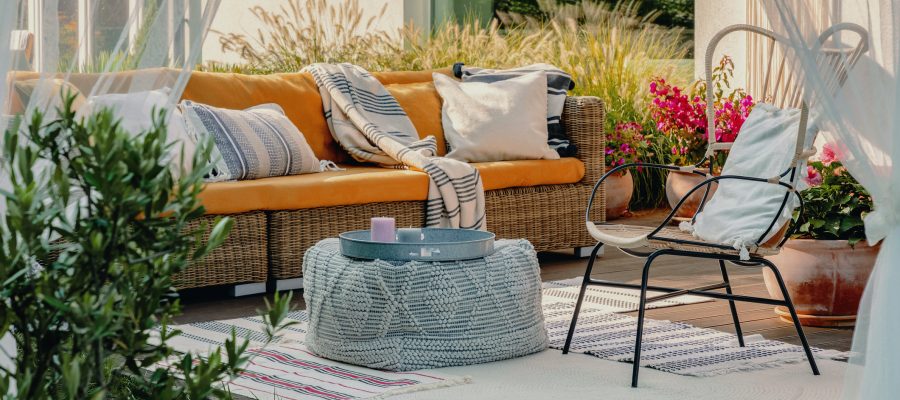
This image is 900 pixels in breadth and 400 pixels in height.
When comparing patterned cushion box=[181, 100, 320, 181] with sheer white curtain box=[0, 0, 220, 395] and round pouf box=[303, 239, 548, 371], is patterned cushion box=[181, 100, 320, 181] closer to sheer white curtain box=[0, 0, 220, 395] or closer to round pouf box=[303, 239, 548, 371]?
round pouf box=[303, 239, 548, 371]

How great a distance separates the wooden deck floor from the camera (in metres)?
3.86

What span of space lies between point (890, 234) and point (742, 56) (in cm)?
609

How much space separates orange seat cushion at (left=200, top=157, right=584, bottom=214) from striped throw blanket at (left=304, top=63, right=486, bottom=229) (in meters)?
0.08

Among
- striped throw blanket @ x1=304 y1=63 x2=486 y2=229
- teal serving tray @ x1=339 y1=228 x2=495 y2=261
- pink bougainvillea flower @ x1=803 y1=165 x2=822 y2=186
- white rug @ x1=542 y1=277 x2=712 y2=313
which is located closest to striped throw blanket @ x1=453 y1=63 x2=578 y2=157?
striped throw blanket @ x1=304 y1=63 x2=486 y2=229

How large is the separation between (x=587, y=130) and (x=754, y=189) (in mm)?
2011

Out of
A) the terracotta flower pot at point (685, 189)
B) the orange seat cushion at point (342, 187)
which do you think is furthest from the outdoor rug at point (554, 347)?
the terracotta flower pot at point (685, 189)

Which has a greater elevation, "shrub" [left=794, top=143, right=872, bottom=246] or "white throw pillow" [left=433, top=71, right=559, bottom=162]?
"white throw pillow" [left=433, top=71, right=559, bottom=162]

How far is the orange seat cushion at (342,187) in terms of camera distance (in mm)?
4277

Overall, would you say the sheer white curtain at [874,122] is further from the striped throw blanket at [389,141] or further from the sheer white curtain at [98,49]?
the striped throw blanket at [389,141]

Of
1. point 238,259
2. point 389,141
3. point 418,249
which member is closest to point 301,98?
point 389,141

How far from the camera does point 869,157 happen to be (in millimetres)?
2471

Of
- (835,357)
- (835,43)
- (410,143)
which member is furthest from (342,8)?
(835,43)

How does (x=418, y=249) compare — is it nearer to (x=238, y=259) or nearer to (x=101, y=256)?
(x=238, y=259)

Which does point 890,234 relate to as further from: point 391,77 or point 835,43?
point 391,77
